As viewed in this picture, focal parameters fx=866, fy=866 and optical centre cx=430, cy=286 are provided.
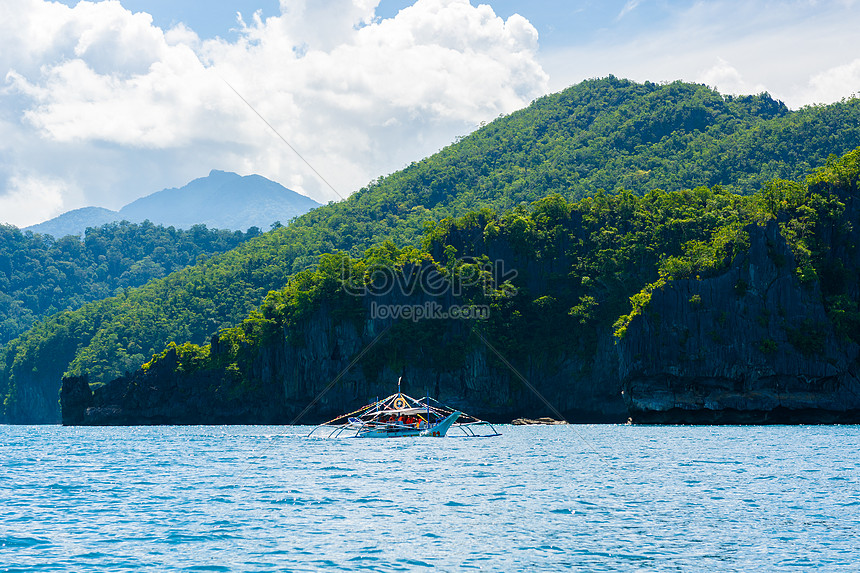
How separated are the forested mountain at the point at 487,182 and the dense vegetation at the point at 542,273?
26.1 meters

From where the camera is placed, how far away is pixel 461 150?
521 feet

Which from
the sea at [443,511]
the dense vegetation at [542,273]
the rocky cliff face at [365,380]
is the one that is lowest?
the sea at [443,511]

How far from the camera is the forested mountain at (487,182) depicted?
125 meters

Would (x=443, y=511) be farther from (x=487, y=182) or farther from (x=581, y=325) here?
(x=487, y=182)

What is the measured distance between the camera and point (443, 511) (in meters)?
24.8

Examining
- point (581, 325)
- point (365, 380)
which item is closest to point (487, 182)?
point (581, 325)

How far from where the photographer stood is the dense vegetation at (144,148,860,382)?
92875 mm

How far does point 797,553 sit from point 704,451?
2577cm

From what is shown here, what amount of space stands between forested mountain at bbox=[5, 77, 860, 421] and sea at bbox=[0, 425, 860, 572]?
86.8 metres

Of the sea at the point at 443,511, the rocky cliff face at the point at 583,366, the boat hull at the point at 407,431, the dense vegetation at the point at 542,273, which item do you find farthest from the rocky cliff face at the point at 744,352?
the sea at the point at 443,511

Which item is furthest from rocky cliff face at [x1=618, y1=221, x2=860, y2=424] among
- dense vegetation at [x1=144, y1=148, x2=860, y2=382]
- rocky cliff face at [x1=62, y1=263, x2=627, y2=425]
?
rocky cliff face at [x1=62, y1=263, x2=627, y2=425]

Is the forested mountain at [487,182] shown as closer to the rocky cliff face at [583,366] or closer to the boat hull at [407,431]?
the rocky cliff face at [583,366]

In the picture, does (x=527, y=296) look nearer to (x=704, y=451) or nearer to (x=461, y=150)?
(x=704, y=451)

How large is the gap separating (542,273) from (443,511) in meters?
76.6
